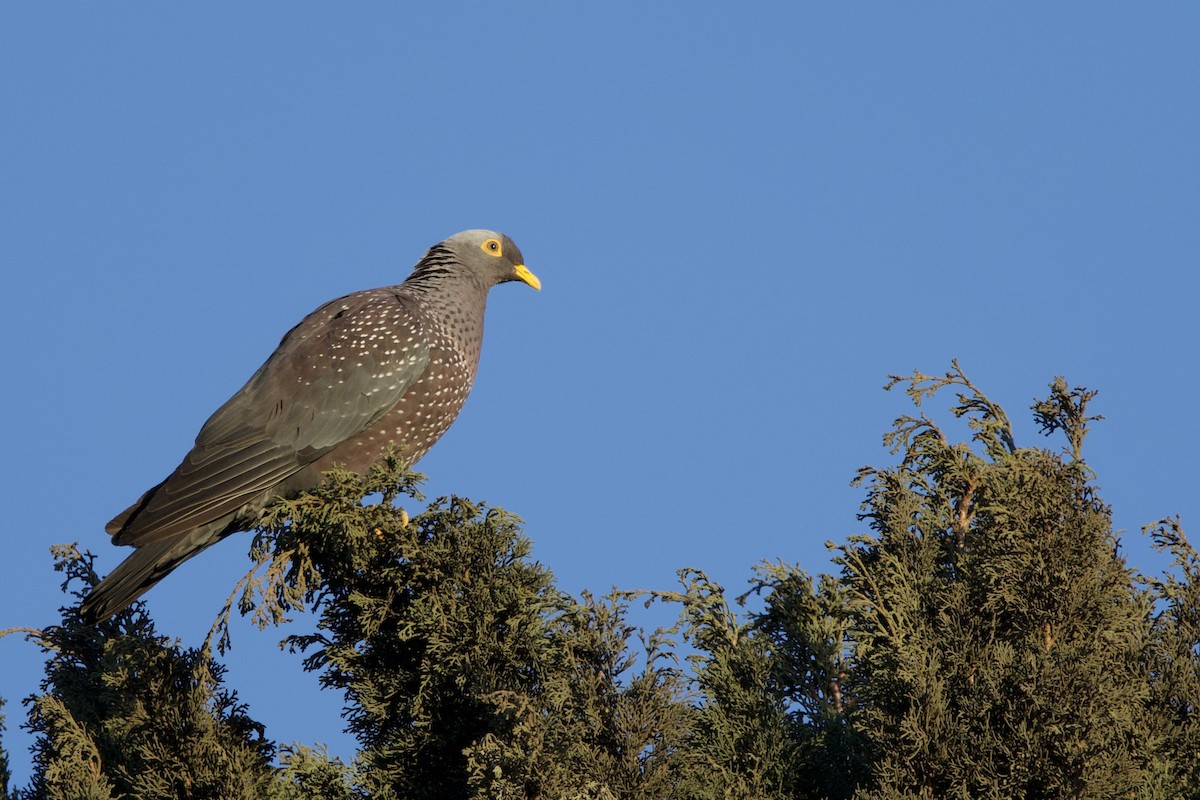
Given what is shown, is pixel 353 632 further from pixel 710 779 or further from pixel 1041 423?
pixel 1041 423

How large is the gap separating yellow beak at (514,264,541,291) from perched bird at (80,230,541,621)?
783 mm

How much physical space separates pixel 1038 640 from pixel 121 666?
3.00 meters

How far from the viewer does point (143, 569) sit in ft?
17.1

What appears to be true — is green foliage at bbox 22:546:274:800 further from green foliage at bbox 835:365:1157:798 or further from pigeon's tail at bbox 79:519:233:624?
green foliage at bbox 835:365:1157:798

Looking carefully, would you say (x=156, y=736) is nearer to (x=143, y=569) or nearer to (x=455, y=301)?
(x=143, y=569)

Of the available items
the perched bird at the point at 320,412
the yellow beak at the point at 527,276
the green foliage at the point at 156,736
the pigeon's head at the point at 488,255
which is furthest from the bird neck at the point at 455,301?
the green foliage at the point at 156,736

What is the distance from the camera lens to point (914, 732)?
3400 mm

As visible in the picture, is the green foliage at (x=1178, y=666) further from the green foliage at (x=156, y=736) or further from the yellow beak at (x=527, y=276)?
the yellow beak at (x=527, y=276)

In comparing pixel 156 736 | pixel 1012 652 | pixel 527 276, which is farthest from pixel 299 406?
pixel 1012 652

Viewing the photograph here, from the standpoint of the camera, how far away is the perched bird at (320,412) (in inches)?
229

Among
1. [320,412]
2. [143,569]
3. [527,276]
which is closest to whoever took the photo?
[143,569]

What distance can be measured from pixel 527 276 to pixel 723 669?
13.1 feet

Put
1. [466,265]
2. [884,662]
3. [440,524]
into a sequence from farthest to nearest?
1. [466,265]
2. [440,524]
3. [884,662]

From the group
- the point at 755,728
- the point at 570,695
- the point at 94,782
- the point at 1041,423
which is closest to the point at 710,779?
the point at 755,728
